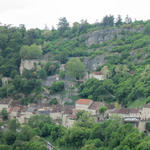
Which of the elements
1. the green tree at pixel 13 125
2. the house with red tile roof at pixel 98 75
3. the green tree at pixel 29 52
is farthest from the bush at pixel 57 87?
the green tree at pixel 13 125

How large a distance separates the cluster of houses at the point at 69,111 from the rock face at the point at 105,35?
2752 centimetres

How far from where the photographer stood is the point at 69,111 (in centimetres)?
5500

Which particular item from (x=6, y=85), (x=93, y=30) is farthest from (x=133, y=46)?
(x=6, y=85)

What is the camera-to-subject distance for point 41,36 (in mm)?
93125

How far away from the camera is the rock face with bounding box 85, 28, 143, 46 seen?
83438mm

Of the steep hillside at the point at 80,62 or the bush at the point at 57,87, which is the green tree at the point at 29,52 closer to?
the steep hillside at the point at 80,62

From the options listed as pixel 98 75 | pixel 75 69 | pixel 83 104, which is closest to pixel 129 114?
pixel 83 104

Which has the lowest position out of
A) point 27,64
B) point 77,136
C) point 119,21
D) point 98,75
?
point 77,136

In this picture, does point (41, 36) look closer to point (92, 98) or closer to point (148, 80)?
point (92, 98)

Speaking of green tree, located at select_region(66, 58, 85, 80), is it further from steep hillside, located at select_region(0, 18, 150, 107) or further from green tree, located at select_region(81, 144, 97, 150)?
green tree, located at select_region(81, 144, 97, 150)

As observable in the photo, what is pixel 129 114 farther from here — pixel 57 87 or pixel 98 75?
pixel 57 87

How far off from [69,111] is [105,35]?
109 feet

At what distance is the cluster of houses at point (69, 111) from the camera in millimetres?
46713

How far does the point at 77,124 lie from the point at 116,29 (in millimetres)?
40393
